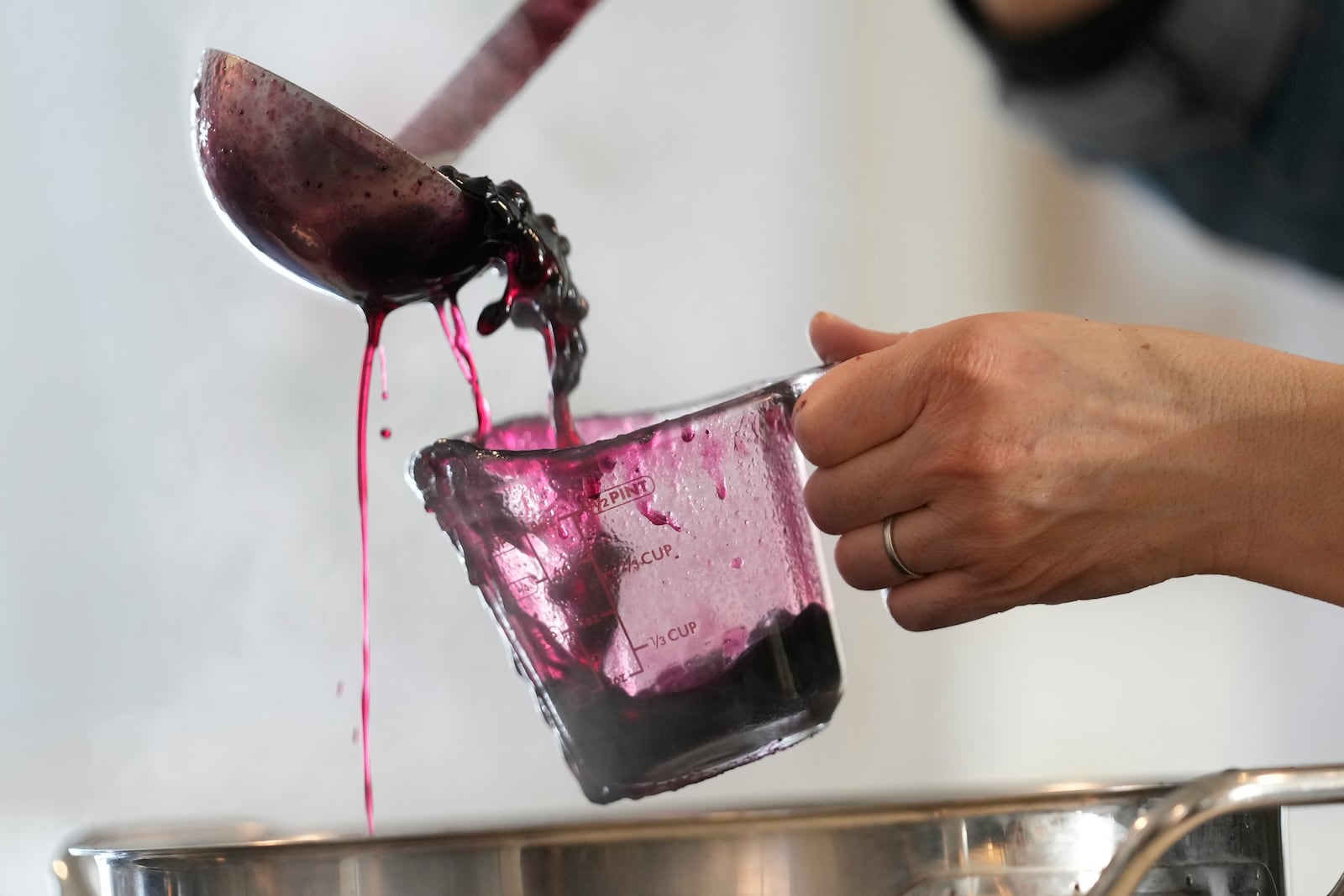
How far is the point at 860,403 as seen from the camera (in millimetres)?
432

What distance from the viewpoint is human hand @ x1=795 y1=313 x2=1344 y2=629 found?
43 cm

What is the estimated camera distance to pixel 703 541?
1.38 feet

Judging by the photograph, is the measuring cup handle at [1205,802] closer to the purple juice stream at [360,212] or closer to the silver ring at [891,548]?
the silver ring at [891,548]

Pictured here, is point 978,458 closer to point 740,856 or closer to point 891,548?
point 891,548

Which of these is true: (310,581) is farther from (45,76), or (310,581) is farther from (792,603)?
(792,603)

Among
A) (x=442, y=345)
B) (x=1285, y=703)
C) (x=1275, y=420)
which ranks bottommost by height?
(x=1285, y=703)

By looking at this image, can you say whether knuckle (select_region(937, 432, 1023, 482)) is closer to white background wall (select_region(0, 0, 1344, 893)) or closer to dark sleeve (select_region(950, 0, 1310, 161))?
white background wall (select_region(0, 0, 1344, 893))

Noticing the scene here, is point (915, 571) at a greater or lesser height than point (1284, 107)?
lesser

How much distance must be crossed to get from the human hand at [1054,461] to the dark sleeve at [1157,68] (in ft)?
1.80

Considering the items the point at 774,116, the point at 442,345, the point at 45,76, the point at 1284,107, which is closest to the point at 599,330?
the point at 442,345

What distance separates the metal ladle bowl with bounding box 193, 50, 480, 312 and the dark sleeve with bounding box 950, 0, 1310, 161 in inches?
26.2

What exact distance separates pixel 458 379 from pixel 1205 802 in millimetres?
773

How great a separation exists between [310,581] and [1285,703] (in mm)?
828

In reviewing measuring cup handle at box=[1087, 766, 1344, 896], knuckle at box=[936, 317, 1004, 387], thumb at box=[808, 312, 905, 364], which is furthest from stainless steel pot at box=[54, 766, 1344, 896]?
thumb at box=[808, 312, 905, 364]
